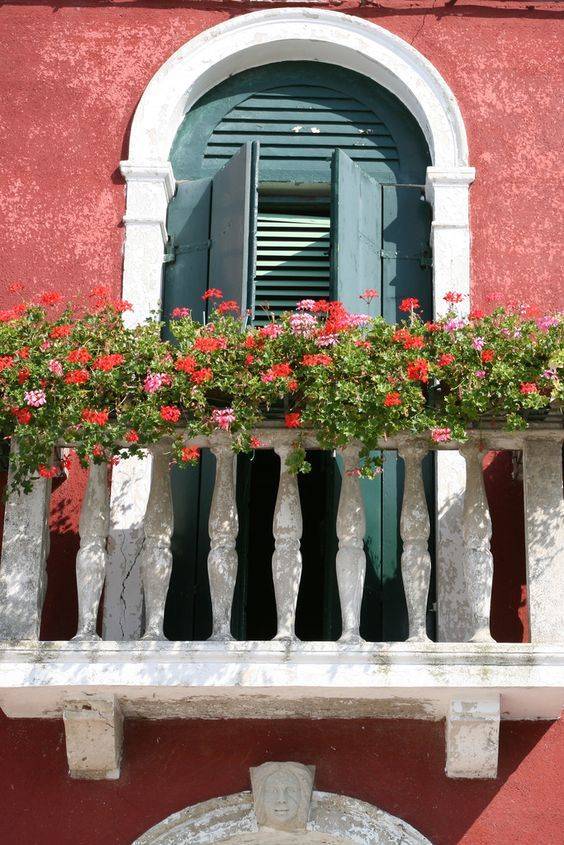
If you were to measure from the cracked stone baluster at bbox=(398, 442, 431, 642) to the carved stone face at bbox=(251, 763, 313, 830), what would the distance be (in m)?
0.71

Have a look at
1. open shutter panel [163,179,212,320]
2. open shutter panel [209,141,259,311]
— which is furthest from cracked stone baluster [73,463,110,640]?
open shutter panel [163,179,212,320]

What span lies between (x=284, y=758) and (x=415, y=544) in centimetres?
96

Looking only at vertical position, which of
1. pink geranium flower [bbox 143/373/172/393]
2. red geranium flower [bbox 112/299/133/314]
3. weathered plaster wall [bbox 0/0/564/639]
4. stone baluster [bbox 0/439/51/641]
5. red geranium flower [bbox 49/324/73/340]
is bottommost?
stone baluster [bbox 0/439/51/641]

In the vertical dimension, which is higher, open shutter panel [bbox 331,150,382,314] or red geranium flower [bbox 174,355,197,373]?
open shutter panel [bbox 331,150,382,314]

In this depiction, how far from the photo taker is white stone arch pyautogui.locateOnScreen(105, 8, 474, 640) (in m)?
6.80

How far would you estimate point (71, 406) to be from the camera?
19.9 ft

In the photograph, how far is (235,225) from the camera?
709cm

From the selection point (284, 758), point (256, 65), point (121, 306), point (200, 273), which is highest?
point (256, 65)

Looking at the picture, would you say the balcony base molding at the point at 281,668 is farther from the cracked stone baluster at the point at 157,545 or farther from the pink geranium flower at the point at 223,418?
the pink geranium flower at the point at 223,418

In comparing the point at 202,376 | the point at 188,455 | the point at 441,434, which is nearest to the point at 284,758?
the point at 188,455

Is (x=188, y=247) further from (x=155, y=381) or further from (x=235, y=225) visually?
(x=155, y=381)

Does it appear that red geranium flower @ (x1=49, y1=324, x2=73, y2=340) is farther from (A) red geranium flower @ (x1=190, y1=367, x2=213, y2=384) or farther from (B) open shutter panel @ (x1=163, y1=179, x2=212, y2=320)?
(B) open shutter panel @ (x1=163, y1=179, x2=212, y2=320)

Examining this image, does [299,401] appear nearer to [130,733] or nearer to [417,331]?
[417,331]

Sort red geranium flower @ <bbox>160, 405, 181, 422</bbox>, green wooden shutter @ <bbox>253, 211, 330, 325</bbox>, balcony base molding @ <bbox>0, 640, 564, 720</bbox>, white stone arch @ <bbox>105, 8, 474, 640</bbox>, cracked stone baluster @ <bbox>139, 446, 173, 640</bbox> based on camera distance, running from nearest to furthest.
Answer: balcony base molding @ <bbox>0, 640, 564, 720</bbox> < red geranium flower @ <bbox>160, 405, 181, 422</bbox> < cracked stone baluster @ <bbox>139, 446, 173, 640</bbox> < white stone arch @ <bbox>105, 8, 474, 640</bbox> < green wooden shutter @ <bbox>253, 211, 330, 325</bbox>
